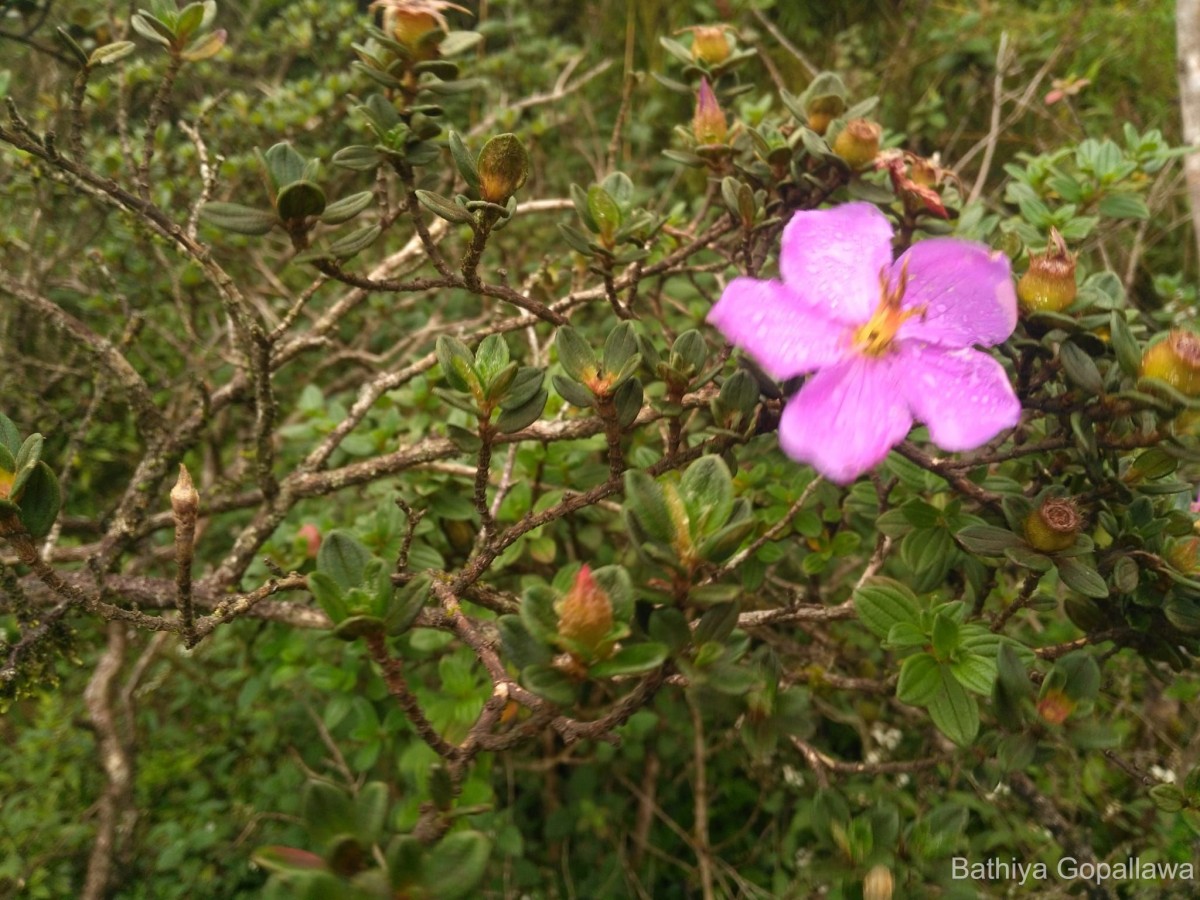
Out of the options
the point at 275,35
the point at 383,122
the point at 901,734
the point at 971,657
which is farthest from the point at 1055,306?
the point at 275,35

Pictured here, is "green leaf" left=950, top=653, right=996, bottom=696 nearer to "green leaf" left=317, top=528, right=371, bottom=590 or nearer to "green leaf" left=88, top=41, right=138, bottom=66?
"green leaf" left=317, top=528, right=371, bottom=590

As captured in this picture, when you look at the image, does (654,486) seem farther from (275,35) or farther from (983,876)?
(275,35)

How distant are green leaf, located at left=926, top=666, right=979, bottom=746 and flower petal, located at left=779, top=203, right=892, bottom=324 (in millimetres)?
458

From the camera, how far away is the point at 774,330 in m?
0.85

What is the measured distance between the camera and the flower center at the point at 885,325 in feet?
2.89

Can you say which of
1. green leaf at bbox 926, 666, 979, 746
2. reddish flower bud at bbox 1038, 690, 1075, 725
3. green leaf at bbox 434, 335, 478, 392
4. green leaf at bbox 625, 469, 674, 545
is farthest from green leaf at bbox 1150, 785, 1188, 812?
green leaf at bbox 434, 335, 478, 392

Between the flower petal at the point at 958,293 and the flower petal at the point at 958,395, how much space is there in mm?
23

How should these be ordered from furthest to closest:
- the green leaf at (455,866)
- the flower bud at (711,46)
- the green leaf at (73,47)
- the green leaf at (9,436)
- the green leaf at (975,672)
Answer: the flower bud at (711,46), the green leaf at (73,47), the green leaf at (975,672), the green leaf at (9,436), the green leaf at (455,866)

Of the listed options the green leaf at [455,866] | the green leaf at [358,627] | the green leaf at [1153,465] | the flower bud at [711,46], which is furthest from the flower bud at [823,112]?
the green leaf at [455,866]

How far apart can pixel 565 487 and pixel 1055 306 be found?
793mm

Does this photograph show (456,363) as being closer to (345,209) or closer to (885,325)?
(345,209)

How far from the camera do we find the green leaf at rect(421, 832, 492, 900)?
1.82ft

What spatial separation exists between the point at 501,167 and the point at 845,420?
47cm

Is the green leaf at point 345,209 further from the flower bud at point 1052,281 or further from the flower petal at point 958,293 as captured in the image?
the flower bud at point 1052,281
